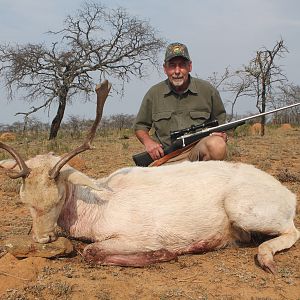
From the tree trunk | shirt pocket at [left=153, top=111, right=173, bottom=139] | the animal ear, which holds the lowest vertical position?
the animal ear

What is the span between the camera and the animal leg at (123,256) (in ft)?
13.1

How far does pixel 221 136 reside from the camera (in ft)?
18.2

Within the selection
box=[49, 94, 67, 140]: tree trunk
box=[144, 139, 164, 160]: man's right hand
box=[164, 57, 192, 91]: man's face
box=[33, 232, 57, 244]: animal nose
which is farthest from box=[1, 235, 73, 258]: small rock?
box=[49, 94, 67, 140]: tree trunk

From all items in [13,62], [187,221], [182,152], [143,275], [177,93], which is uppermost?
[13,62]

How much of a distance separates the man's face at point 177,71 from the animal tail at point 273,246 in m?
2.40

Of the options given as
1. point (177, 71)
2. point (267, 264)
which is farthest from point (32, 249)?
point (177, 71)

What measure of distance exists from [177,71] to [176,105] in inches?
18.0

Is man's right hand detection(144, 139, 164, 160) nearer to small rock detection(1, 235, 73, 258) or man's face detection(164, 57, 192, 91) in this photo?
man's face detection(164, 57, 192, 91)

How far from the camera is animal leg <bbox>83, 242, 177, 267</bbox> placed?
3996 mm

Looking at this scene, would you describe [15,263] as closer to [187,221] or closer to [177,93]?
[187,221]

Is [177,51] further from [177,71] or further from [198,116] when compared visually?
[198,116]

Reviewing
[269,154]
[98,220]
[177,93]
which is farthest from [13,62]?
[98,220]

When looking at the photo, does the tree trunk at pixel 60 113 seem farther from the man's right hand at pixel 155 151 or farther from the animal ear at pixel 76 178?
the animal ear at pixel 76 178

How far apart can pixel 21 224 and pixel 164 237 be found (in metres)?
2.26
